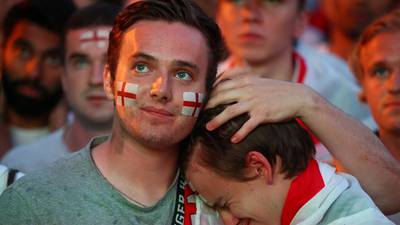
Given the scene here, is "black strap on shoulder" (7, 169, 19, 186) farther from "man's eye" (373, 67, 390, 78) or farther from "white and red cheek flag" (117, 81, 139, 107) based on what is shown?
"man's eye" (373, 67, 390, 78)

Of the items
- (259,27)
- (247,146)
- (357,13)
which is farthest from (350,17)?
→ (247,146)

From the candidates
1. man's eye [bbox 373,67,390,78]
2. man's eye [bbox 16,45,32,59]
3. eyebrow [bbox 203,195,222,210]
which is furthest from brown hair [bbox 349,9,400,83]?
man's eye [bbox 16,45,32,59]

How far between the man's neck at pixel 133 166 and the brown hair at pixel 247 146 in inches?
7.6

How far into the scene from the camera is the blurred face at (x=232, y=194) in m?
3.91

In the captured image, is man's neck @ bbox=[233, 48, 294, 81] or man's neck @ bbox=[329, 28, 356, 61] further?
man's neck @ bbox=[329, 28, 356, 61]

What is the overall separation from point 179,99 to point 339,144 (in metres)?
0.81

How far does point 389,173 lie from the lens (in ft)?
13.6

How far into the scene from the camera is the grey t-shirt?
3615 mm

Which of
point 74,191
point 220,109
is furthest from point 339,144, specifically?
point 74,191

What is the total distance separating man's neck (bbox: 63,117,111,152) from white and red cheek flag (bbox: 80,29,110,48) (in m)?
0.54

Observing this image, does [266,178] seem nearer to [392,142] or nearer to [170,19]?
[170,19]

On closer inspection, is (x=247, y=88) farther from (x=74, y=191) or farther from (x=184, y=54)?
(x=74, y=191)

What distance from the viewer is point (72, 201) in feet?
12.1

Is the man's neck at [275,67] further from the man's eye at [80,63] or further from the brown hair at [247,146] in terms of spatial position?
the brown hair at [247,146]
